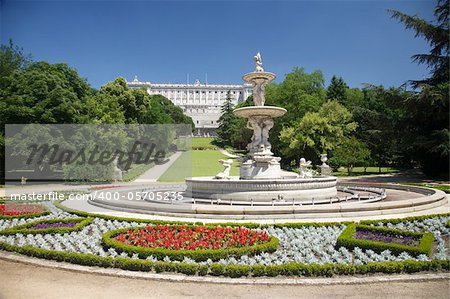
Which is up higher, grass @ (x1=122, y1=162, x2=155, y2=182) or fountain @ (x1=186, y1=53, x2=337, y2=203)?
fountain @ (x1=186, y1=53, x2=337, y2=203)

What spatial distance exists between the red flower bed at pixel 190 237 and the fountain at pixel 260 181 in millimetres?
4886

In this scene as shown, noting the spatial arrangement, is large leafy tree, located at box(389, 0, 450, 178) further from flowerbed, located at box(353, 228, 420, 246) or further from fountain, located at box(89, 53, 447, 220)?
flowerbed, located at box(353, 228, 420, 246)

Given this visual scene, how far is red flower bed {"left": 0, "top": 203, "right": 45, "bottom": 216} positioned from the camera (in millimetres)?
12766

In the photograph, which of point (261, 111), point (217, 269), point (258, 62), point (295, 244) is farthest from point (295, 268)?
point (258, 62)

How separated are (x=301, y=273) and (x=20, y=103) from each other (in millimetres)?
28110

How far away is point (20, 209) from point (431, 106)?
28811mm

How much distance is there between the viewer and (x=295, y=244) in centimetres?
849

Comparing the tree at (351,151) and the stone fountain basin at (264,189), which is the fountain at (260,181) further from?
the tree at (351,151)

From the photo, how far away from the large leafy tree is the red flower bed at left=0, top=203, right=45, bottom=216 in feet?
88.0

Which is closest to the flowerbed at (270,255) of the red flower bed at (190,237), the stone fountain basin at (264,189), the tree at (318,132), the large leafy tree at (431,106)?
the red flower bed at (190,237)

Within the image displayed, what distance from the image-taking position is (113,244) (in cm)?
827

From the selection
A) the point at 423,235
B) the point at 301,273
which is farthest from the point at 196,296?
the point at 423,235

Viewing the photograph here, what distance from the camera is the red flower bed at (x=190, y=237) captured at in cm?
827

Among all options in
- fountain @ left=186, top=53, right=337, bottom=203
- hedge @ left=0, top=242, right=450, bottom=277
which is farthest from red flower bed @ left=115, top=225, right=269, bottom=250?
fountain @ left=186, top=53, right=337, bottom=203
